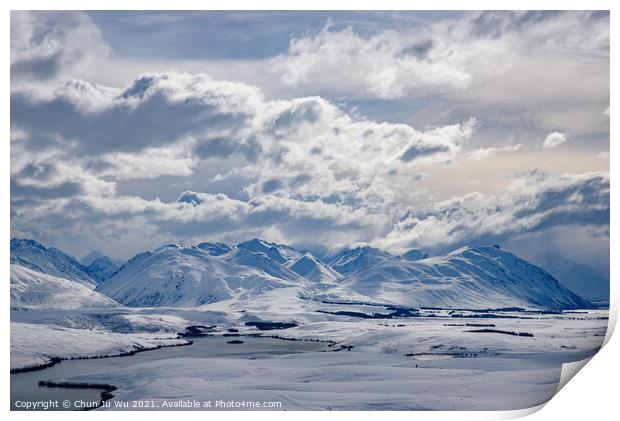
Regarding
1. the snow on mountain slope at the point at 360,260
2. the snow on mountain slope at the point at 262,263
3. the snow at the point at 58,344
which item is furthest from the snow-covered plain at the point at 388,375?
the snow on mountain slope at the point at 262,263

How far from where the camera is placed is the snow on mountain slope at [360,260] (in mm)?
144200

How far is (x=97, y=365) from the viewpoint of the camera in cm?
3622

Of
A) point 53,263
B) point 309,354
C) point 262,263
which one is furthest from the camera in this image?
point 262,263

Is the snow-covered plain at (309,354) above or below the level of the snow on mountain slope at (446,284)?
below

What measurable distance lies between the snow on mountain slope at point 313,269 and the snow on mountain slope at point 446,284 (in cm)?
993

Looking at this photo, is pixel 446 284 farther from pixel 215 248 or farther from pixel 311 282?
pixel 215 248

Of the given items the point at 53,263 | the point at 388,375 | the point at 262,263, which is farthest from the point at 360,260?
the point at 388,375

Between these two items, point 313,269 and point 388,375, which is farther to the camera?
point 313,269

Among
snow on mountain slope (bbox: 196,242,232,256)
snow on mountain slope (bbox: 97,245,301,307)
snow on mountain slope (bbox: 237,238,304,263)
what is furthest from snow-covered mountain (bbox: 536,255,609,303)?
snow on mountain slope (bbox: 196,242,232,256)

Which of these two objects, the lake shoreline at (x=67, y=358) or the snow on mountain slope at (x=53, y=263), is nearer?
the lake shoreline at (x=67, y=358)

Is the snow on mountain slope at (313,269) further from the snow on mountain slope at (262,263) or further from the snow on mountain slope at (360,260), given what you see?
the snow on mountain slope at (262,263)

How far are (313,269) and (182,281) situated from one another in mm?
39991

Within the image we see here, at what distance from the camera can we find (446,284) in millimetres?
129750
